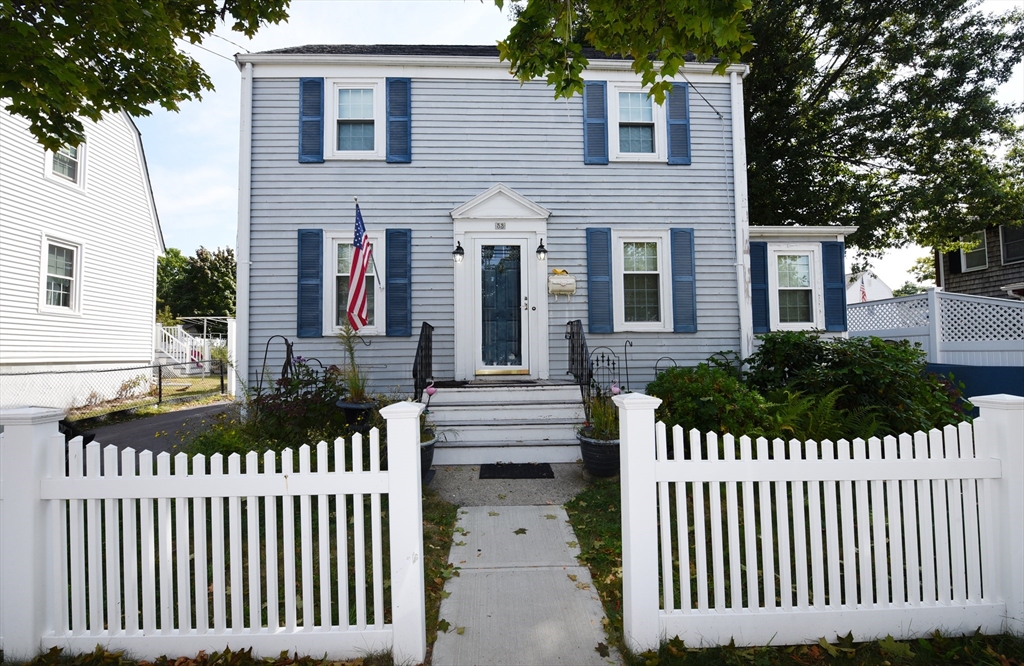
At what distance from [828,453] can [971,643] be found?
3.60 ft

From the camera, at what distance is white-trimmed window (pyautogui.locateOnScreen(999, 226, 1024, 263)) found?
13.7 m

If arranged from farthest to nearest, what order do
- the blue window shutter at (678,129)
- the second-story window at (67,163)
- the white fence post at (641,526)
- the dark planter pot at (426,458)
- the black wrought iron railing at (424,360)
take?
the second-story window at (67,163) → the blue window shutter at (678,129) → the black wrought iron railing at (424,360) → the dark planter pot at (426,458) → the white fence post at (641,526)

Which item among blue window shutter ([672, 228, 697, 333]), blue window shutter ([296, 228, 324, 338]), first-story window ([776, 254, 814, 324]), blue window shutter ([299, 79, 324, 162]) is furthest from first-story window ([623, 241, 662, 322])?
blue window shutter ([299, 79, 324, 162])

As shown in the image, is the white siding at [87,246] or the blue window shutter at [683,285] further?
the white siding at [87,246]

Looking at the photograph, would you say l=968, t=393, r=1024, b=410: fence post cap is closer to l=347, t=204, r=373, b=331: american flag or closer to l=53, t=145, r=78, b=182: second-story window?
l=347, t=204, r=373, b=331: american flag

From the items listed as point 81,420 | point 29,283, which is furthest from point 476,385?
point 29,283

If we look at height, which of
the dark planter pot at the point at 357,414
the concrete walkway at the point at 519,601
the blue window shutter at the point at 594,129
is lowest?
the concrete walkway at the point at 519,601

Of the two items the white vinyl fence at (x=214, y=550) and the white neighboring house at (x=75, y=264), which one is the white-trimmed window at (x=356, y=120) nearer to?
the white neighboring house at (x=75, y=264)

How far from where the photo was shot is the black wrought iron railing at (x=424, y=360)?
6.36 metres

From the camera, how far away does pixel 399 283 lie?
7496mm

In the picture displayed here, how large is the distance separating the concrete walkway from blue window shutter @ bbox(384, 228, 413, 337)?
13.6 ft

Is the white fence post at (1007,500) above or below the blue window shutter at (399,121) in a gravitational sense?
below

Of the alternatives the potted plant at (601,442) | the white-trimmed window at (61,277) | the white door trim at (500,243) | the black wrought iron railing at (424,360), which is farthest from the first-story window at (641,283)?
the white-trimmed window at (61,277)

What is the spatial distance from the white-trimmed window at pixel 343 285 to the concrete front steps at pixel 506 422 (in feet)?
5.97
